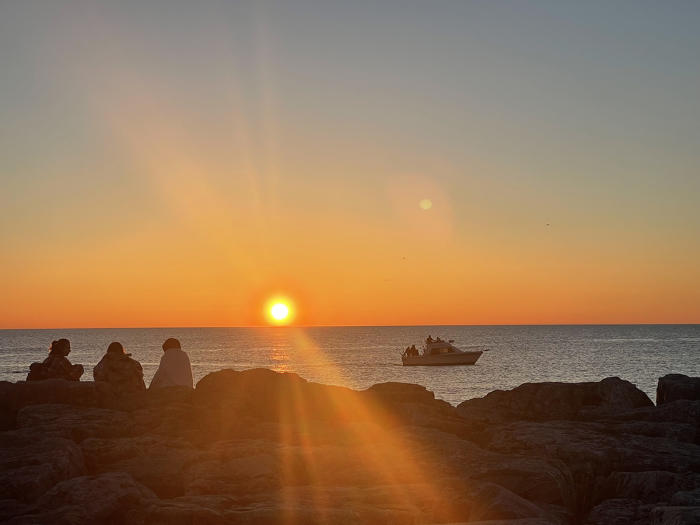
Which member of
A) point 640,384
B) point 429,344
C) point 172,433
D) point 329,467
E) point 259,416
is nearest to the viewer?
point 329,467

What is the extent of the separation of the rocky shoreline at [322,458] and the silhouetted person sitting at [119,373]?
0.46 metres

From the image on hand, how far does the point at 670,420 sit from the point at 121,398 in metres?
13.0

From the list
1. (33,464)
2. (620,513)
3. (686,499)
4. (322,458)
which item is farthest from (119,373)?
(686,499)

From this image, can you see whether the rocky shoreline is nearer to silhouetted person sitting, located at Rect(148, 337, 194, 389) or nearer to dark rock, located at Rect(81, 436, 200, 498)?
dark rock, located at Rect(81, 436, 200, 498)

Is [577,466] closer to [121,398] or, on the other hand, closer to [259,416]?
[259,416]

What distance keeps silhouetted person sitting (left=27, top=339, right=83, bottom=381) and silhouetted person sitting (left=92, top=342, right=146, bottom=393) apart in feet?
5.98

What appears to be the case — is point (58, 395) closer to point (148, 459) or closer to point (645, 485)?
point (148, 459)

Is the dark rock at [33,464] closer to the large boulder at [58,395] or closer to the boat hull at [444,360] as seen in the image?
the large boulder at [58,395]

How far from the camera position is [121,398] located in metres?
16.8

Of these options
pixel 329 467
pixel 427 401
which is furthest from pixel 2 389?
pixel 427 401

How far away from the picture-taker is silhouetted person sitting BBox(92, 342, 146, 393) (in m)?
17.4

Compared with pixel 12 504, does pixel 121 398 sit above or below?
above

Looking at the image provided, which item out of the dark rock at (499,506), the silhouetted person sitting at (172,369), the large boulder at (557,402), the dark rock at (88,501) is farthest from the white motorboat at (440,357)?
the dark rock at (88,501)

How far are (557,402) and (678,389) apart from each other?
145 inches
